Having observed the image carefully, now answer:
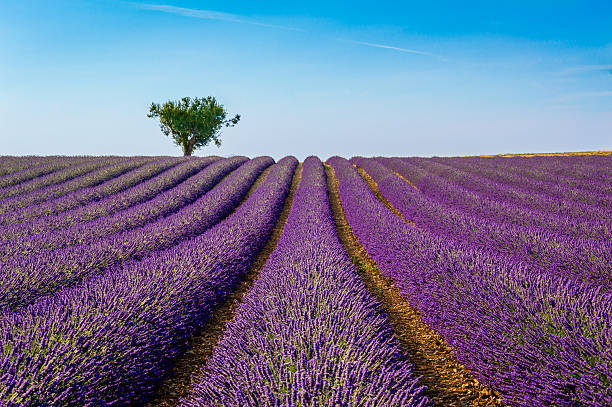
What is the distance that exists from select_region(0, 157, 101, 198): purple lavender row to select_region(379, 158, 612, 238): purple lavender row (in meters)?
12.4

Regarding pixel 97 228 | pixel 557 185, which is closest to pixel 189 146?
pixel 97 228

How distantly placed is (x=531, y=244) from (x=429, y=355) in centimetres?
281

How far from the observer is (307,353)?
2230 mm

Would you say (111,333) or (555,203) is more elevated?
(555,203)

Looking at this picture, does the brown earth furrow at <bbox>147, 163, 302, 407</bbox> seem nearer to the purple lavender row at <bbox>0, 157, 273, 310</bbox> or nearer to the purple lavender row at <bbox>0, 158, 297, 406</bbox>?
the purple lavender row at <bbox>0, 158, 297, 406</bbox>

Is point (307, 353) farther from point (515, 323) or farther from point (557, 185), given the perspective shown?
point (557, 185)

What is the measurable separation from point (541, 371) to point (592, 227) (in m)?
4.88

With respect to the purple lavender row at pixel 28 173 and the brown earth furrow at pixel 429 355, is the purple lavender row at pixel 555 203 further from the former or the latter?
the purple lavender row at pixel 28 173

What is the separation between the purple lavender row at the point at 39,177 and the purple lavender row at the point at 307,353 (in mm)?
10778

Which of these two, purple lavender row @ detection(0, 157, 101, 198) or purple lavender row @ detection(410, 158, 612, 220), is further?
purple lavender row @ detection(0, 157, 101, 198)

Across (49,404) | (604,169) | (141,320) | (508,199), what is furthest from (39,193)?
(604,169)

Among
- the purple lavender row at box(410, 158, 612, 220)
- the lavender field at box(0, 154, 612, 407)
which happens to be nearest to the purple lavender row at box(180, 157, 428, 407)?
the lavender field at box(0, 154, 612, 407)

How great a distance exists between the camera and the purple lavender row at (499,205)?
20.3 ft

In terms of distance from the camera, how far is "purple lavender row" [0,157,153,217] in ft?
29.4
